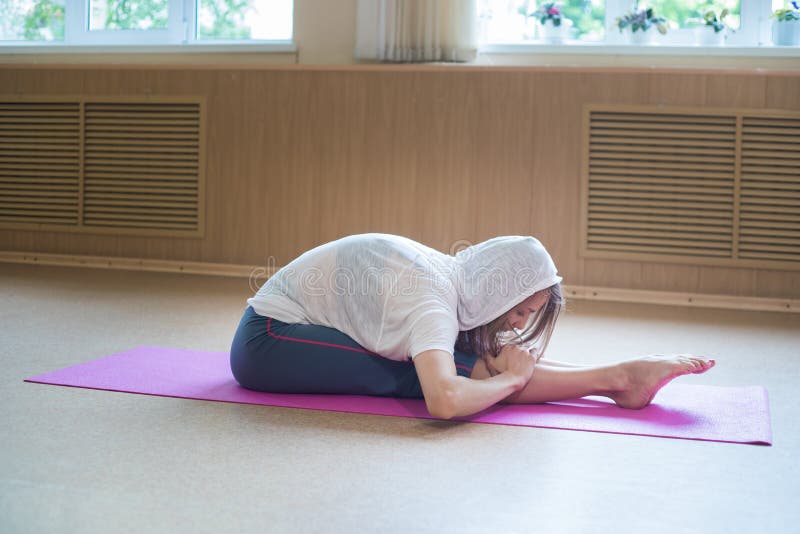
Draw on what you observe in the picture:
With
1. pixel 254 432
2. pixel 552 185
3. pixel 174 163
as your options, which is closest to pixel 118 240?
pixel 174 163

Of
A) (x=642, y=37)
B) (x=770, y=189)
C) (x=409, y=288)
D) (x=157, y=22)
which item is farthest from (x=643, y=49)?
(x=409, y=288)

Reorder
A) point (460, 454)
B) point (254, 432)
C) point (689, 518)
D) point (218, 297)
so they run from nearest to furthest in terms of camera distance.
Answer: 1. point (689, 518)
2. point (460, 454)
3. point (254, 432)
4. point (218, 297)

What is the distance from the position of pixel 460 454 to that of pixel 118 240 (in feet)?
12.7

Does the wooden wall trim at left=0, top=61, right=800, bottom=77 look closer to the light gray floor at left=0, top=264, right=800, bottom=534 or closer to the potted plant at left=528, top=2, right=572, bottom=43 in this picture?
the potted plant at left=528, top=2, right=572, bottom=43

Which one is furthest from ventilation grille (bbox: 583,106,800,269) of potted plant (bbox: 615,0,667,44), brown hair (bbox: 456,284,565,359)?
brown hair (bbox: 456,284,565,359)

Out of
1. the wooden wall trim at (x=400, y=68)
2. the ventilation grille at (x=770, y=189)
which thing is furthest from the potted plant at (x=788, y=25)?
the ventilation grille at (x=770, y=189)

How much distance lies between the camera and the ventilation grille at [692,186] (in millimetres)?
4234

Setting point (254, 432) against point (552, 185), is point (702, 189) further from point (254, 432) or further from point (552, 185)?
point (254, 432)

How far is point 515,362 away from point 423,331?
338 mm

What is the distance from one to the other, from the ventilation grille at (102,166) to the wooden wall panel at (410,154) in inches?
4.1

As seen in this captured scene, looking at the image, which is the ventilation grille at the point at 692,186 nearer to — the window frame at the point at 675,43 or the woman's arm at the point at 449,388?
the window frame at the point at 675,43

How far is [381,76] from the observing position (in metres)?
4.66

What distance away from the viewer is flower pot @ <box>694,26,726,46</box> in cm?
462

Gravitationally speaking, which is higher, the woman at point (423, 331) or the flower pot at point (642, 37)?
the flower pot at point (642, 37)
